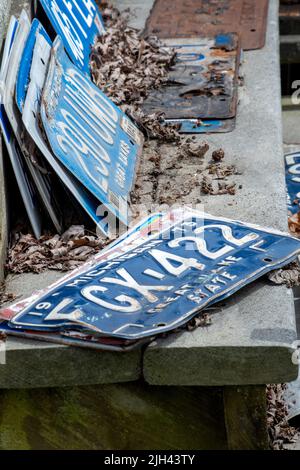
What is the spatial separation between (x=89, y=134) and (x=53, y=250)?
77cm

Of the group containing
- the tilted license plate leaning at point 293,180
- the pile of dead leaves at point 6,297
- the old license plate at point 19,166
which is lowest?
the pile of dead leaves at point 6,297

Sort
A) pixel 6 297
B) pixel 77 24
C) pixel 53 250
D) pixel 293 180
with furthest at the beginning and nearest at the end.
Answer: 1. pixel 77 24
2. pixel 293 180
3. pixel 53 250
4. pixel 6 297

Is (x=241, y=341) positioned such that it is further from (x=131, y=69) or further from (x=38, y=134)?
(x=131, y=69)

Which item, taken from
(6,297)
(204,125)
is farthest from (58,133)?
(204,125)

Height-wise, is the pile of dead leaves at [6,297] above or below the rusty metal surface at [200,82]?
below

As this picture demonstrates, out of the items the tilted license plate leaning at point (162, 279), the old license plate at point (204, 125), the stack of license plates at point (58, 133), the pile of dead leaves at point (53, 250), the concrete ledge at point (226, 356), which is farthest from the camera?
the old license plate at point (204, 125)

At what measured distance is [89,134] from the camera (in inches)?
Answer: 181

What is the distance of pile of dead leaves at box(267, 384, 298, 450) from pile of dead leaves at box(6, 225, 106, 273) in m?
1.03

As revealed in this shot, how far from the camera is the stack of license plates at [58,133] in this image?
414cm

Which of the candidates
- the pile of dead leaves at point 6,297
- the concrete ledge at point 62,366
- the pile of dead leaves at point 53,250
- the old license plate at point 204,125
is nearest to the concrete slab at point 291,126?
the old license plate at point 204,125

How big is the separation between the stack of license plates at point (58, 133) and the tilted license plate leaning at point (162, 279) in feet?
1.31

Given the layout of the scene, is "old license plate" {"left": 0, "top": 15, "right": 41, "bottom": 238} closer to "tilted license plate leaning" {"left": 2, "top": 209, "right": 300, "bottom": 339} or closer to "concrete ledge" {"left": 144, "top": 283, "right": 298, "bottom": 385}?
"tilted license plate leaning" {"left": 2, "top": 209, "right": 300, "bottom": 339}

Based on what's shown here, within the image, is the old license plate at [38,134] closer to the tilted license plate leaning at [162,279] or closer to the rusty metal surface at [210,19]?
the tilted license plate leaning at [162,279]

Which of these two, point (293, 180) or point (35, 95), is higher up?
point (293, 180)
